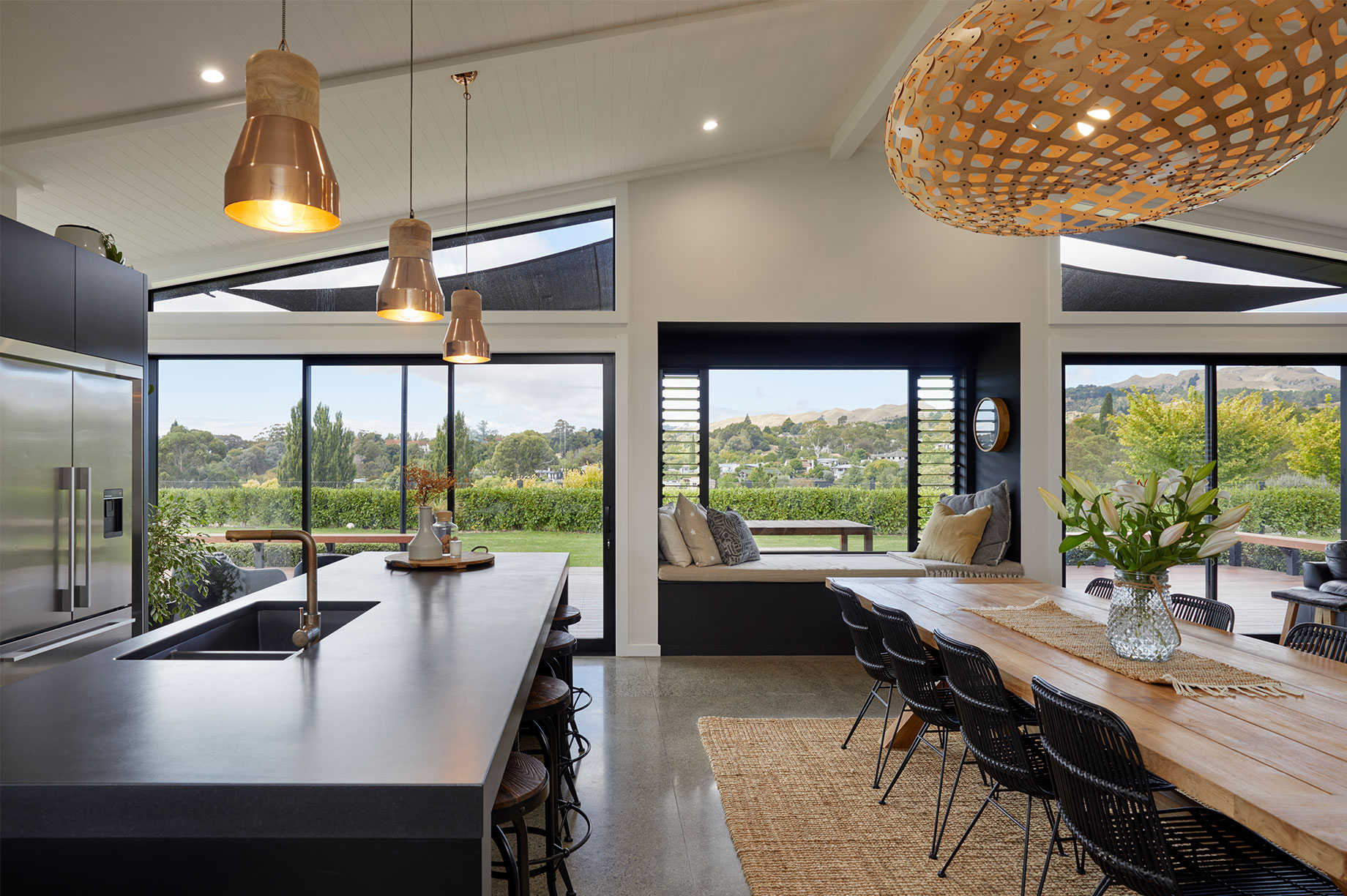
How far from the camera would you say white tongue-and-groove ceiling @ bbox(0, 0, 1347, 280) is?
9.98ft

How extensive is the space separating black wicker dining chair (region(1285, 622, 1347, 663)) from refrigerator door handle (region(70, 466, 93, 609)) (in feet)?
15.5

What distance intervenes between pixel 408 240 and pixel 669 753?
2621 mm

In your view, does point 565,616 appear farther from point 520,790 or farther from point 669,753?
point 520,790

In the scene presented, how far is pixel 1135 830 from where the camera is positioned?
175 cm

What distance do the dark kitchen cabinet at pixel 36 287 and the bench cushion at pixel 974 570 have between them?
5.23 meters

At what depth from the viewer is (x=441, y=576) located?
3.25 m

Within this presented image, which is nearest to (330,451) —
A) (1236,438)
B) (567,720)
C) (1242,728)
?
(567,720)

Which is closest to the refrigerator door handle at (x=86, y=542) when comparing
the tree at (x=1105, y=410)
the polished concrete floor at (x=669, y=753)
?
the polished concrete floor at (x=669, y=753)

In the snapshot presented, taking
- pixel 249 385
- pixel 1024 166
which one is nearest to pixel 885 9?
pixel 1024 166

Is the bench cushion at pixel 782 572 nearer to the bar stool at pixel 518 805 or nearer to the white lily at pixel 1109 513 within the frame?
the white lily at pixel 1109 513

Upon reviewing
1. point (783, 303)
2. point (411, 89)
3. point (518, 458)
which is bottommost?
point (518, 458)

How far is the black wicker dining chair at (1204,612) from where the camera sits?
3.19m

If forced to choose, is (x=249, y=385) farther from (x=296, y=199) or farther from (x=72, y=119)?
(x=296, y=199)

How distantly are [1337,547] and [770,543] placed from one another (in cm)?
398
